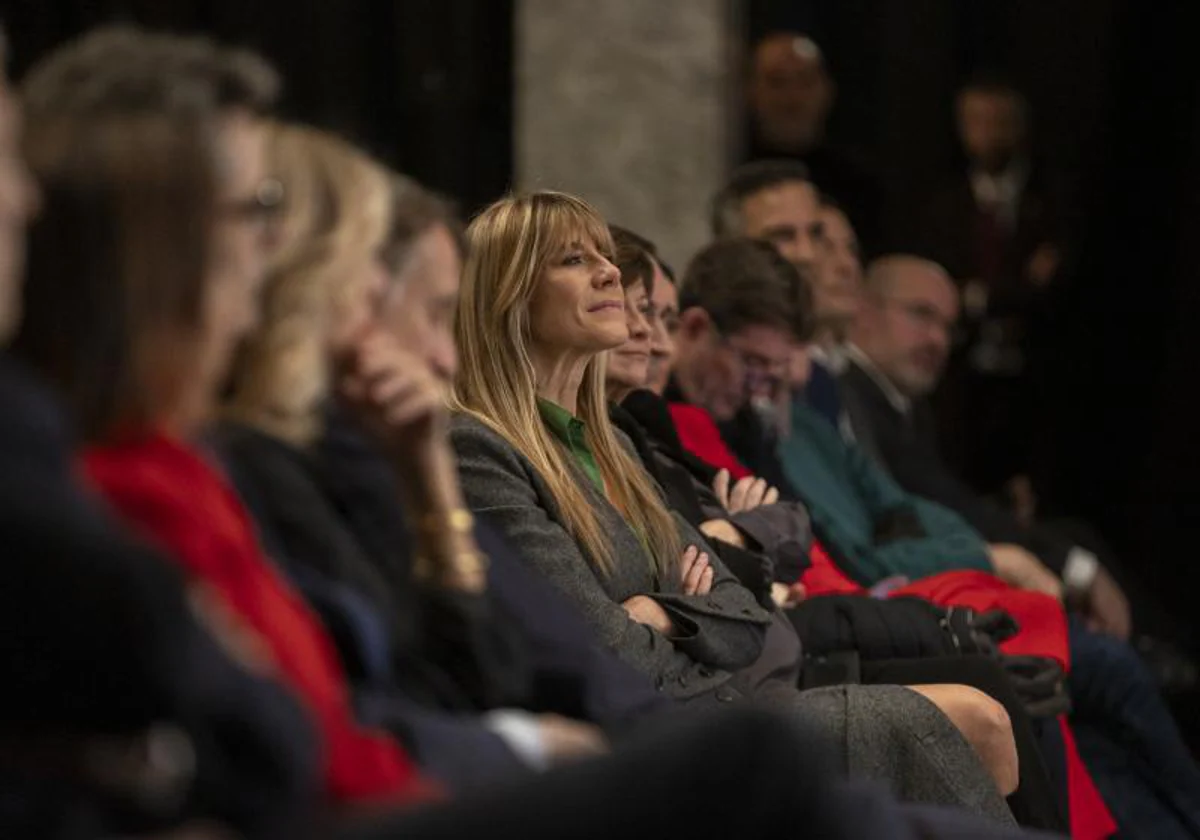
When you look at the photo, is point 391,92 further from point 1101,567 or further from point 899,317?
point 1101,567

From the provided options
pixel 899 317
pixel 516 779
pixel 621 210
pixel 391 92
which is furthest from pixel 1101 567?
pixel 516 779

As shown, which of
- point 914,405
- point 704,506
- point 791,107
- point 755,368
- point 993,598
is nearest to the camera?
point 704,506

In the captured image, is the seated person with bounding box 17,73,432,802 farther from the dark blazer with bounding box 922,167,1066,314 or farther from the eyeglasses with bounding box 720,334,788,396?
the dark blazer with bounding box 922,167,1066,314

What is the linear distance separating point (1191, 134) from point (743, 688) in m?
4.48

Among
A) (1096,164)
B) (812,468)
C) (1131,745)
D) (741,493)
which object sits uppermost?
(741,493)

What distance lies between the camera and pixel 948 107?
7664 mm

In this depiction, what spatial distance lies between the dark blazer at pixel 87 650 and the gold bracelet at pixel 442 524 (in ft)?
1.97

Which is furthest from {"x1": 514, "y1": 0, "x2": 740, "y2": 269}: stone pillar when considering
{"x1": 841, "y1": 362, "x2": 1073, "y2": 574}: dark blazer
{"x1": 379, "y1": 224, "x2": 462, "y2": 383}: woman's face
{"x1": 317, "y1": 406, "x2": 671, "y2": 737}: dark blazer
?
{"x1": 379, "y1": 224, "x2": 462, "y2": 383}: woman's face

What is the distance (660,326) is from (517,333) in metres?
0.71

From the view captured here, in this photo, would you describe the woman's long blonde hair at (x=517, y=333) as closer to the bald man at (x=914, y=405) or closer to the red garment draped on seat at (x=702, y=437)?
the red garment draped on seat at (x=702, y=437)

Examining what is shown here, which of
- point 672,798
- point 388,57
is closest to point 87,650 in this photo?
point 672,798

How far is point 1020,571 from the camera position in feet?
16.5

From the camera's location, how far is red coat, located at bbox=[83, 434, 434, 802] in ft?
6.20

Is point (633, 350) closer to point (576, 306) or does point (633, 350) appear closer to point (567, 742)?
point (576, 306)
